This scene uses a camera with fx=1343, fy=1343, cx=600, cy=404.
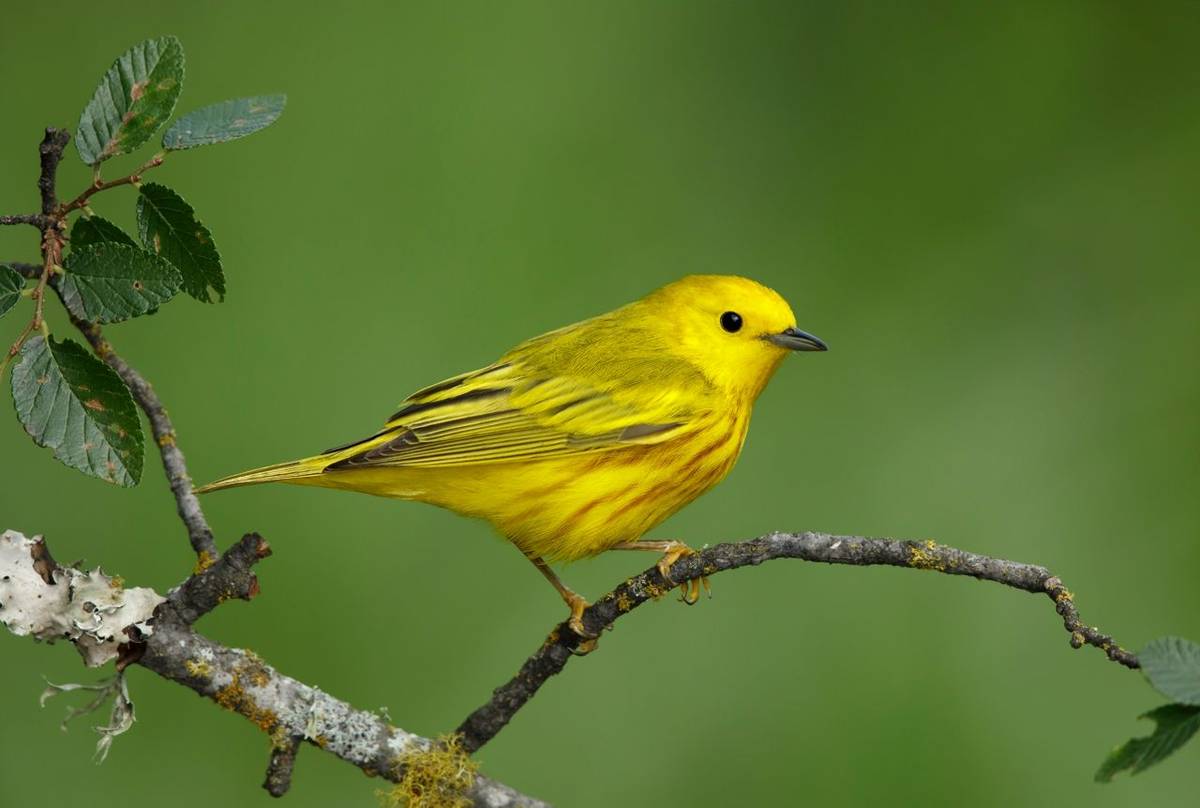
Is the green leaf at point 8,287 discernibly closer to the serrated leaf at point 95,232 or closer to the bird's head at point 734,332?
the serrated leaf at point 95,232

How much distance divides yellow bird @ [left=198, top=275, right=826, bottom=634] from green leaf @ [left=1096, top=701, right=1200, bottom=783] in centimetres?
144

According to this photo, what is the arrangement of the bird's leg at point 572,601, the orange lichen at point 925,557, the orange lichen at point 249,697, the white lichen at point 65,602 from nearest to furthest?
1. the orange lichen at point 925,557
2. the white lichen at point 65,602
3. the orange lichen at point 249,697
4. the bird's leg at point 572,601

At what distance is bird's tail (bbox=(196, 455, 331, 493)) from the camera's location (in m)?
2.69

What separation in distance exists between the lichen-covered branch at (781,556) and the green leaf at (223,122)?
3.25 feet

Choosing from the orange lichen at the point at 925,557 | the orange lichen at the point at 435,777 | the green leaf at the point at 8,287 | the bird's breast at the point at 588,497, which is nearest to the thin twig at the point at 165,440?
the green leaf at the point at 8,287

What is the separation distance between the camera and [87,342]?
252 cm

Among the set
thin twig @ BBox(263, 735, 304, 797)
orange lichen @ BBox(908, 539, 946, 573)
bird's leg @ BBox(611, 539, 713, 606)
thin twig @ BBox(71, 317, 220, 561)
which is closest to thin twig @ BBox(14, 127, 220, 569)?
thin twig @ BBox(71, 317, 220, 561)

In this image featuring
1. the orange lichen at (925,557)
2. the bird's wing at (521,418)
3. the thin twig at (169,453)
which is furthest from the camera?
the bird's wing at (521,418)

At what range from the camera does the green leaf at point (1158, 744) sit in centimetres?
153

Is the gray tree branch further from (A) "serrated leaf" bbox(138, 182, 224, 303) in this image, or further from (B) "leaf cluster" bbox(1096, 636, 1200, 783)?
(B) "leaf cluster" bbox(1096, 636, 1200, 783)

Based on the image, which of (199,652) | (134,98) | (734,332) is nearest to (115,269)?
(134,98)

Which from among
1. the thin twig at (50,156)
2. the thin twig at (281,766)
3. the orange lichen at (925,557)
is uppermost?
the thin twig at (50,156)

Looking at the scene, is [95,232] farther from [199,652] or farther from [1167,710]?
[1167,710]

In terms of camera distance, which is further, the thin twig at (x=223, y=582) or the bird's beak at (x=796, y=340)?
the bird's beak at (x=796, y=340)
